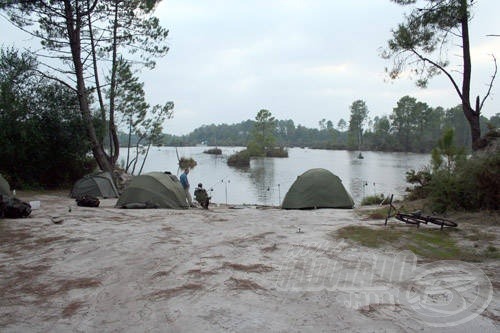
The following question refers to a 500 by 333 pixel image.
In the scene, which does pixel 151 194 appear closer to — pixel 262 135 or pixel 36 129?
pixel 36 129

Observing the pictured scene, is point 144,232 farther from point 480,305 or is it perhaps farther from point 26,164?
point 26,164

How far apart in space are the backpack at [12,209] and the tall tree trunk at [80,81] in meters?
9.89

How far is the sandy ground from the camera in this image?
4.02m

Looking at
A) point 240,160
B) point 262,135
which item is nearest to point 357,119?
point 262,135

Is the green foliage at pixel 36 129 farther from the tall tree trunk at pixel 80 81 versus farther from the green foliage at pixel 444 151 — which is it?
the green foliage at pixel 444 151

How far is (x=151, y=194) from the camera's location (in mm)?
13516

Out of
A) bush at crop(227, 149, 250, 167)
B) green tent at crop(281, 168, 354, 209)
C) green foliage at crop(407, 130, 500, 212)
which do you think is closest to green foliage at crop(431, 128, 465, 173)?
green foliage at crop(407, 130, 500, 212)

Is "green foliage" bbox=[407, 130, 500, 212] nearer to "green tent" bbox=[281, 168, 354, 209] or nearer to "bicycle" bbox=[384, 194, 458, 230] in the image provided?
"bicycle" bbox=[384, 194, 458, 230]

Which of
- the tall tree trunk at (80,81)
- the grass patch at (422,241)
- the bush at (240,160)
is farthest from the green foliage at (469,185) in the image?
the bush at (240,160)

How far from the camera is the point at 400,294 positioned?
471 centimetres

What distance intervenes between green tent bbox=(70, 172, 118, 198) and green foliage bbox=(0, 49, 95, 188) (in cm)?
342

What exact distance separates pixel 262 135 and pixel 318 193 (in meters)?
68.8

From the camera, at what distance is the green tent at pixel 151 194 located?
13.3 metres

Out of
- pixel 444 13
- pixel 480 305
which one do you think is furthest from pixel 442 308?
pixel 444 13
